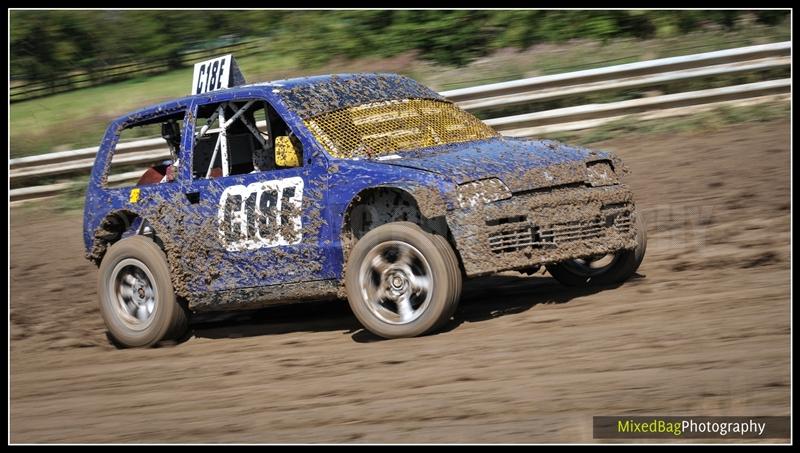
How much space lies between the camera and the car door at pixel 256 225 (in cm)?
734

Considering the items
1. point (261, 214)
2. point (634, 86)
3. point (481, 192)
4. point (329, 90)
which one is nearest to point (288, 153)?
point (261, 214)

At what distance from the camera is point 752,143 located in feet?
36.5

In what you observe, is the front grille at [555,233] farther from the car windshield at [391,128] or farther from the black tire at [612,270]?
the car windshield at [391,128]

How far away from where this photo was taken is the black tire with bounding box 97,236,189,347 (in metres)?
8.11

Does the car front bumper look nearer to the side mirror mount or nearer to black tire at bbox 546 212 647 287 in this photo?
black tire at bbox 546 212 647 287

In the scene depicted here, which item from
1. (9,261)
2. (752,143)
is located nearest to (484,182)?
(752,143)

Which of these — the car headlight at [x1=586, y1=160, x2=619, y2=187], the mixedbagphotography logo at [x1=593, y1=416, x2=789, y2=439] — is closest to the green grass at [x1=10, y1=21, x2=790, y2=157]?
the car headlight at [x1=586, y1=160, x2=619, y2=187]

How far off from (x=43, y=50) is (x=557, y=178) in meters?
13.9

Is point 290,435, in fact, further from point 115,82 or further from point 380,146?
point 115,82

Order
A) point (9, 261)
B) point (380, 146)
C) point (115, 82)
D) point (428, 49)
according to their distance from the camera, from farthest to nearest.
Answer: point (115, 82) < point (428, 49) < point (9, 261) < point (380, 146)

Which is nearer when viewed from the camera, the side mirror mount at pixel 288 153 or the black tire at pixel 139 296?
the side mirror mount at pixel 288 153

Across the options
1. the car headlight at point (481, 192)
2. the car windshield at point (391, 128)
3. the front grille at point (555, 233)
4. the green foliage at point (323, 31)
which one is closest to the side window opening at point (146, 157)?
the car windshield at point (391, 128)

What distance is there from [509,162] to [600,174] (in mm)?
709

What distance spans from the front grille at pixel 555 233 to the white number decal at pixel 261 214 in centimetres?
138
